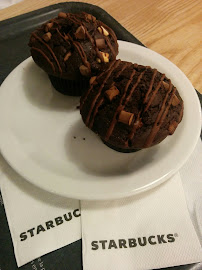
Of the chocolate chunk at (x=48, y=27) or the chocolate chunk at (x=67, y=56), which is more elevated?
the chocolate chunk at (x=48, y=27)

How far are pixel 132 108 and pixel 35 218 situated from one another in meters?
0.62

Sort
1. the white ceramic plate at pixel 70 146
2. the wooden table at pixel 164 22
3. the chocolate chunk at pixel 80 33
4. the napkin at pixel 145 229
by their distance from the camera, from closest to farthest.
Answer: the napkin at pixel 145 229, the white ceramic plate at pixel 70 146, the chocolate chunk at pixel 80 33, the wooden table at pixel 164 22

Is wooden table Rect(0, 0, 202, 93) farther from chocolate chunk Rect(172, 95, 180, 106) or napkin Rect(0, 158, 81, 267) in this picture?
napkin Rect(0, 158, 81, 267)

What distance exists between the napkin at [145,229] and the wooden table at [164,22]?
101cm

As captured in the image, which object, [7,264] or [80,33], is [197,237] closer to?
[7,264]

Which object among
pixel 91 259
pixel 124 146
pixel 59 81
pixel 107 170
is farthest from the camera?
pixel 59 81

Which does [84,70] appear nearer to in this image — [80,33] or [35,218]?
[80,33]

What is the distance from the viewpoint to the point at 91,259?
991mm

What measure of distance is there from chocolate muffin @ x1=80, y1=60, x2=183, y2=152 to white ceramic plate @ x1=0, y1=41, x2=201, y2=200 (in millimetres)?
146

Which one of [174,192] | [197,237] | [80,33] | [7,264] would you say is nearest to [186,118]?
Result: [174,192]

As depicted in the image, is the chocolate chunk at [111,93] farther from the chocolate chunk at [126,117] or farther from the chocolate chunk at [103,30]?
the chocolate chunk at [103,30]

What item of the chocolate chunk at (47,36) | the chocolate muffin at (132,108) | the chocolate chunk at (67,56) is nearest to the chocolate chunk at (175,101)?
the chocolate muffin at (132,108)

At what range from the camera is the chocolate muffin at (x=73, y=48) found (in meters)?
1.31

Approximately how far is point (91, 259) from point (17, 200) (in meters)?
0.41
